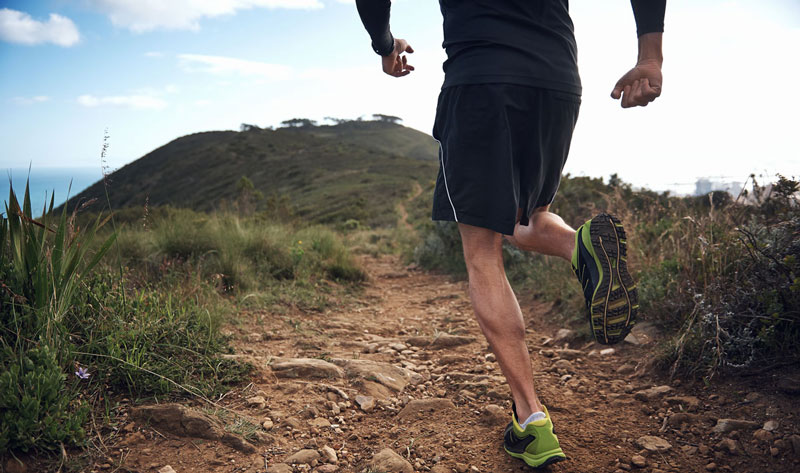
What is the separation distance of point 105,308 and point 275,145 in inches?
1881

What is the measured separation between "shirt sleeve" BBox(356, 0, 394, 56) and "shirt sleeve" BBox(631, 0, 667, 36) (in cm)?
91

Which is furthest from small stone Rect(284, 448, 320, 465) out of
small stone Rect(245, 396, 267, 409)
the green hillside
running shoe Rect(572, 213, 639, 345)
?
the green hillside

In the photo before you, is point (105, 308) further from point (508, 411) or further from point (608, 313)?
point (608, 313)

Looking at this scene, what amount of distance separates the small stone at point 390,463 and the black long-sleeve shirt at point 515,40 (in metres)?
1.30

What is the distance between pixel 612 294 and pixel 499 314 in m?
0.39

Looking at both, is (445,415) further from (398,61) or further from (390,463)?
(398,61)

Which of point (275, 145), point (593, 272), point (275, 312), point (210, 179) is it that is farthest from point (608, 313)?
point (275, 145)

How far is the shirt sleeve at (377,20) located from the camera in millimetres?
1913

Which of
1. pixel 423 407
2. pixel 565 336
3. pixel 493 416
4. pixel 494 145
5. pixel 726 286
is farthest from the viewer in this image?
pixel 565 336

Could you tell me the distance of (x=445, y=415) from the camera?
2.08m

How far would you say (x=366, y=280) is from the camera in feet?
16.5

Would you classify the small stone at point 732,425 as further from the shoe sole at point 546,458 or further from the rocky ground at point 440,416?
the shoe sole at point 546,458

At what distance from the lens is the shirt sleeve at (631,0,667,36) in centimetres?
160

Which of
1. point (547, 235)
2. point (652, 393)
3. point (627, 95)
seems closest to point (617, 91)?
point (627, 95)
